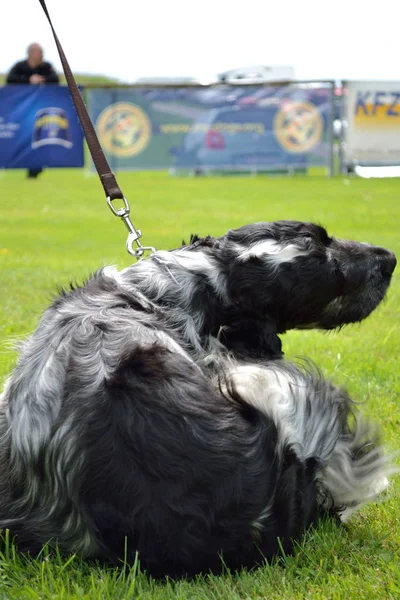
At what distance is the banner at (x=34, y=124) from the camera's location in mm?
19250

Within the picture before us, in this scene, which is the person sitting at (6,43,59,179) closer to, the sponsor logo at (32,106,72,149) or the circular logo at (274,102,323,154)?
the sponsor logo at (32,106,72,149)

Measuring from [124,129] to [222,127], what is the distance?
2.32 m

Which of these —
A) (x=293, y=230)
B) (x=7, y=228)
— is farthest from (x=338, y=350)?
(x=7, y=228)

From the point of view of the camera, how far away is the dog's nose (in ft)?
13.1

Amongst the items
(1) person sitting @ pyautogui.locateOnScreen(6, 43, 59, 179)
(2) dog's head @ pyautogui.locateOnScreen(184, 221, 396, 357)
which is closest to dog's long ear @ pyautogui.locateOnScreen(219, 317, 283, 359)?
(2) dog's head @ pyautogui.locateOnScreen(184, 221, 396, 357)

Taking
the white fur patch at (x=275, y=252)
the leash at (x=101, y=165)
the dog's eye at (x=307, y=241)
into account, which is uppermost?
the leash at (x=101, y=165)

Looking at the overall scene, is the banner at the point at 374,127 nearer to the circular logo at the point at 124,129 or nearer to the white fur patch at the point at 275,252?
the circular logo at the point at 124,129

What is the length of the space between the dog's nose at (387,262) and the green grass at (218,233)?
77cm

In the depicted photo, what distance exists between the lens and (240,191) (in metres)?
17.1

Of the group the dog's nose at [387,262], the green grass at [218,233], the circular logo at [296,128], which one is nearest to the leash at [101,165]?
the green grass at [218,233]

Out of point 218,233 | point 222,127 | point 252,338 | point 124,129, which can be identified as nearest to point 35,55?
point 124,129

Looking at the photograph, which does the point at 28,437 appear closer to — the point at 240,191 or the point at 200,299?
the point at 200,299

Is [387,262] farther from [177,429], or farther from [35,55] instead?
[35,55]

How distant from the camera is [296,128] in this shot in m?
21.1
